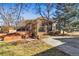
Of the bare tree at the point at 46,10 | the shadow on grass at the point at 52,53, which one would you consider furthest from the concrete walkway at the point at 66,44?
the bare tree at the point at 46,10

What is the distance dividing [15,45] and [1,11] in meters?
0.43

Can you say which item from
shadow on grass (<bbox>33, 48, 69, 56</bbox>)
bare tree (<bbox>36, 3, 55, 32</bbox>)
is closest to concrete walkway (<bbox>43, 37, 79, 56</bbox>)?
shadow on grass (<bbox>33, 48, 69, 56</bbox>)

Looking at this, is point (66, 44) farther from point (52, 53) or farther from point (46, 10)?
point (46, 10)

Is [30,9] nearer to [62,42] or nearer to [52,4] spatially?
[52,4]

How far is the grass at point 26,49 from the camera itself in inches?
89.7

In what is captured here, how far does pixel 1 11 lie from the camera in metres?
2.29

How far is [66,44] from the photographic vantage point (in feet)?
7.57

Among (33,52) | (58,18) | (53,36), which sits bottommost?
(33,52)

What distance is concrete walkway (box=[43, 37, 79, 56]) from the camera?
2268 mm

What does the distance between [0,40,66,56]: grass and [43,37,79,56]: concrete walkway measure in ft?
0.17

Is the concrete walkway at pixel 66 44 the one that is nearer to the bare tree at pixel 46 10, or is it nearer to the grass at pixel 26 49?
the grass at pixel 26 49

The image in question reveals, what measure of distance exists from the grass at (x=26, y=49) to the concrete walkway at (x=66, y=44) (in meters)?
0.05

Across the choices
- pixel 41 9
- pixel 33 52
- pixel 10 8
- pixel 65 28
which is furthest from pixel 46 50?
Answer: pixel 10 8

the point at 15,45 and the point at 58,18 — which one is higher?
the point at 58,18
